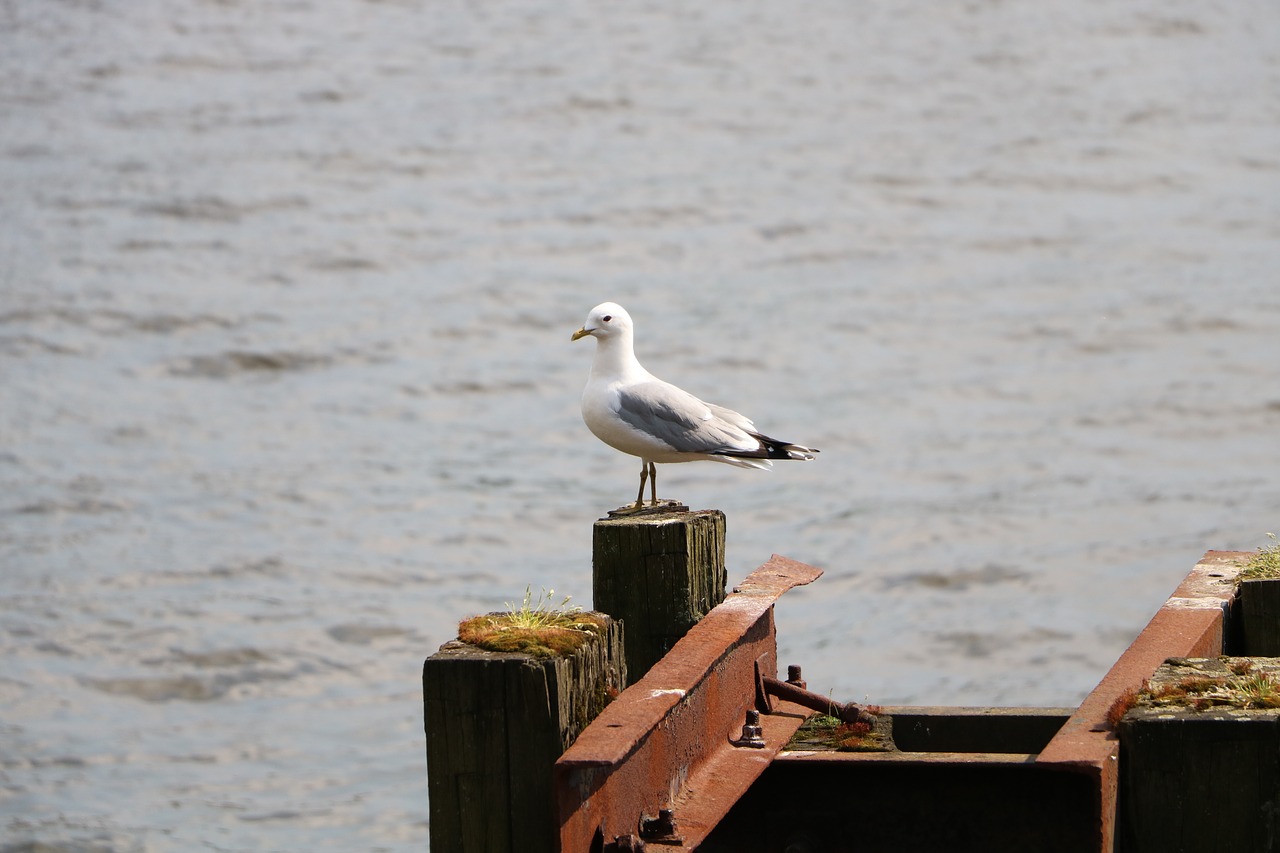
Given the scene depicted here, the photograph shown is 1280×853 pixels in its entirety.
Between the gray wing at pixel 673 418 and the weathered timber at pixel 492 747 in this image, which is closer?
the weathered timber at pixel 492 747

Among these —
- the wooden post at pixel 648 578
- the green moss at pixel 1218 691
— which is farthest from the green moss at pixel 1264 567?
the wooden post at pixel 648 578

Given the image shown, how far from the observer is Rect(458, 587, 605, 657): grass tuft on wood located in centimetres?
376

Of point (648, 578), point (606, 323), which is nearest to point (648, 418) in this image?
point (606, 323)

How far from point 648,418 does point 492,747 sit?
9.46ft

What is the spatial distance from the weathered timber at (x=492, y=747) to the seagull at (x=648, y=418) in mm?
2594

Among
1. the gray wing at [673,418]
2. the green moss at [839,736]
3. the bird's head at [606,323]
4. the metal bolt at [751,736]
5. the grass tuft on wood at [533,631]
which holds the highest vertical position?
the bird's head at [606,323]

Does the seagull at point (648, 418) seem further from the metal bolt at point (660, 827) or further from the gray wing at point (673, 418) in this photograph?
the metal bolt at point (660, 827)

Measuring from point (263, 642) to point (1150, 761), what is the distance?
11.7 m

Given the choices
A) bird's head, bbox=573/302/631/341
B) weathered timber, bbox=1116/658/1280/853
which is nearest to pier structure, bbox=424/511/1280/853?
weathered timber, bbox=1116/658/1280/853

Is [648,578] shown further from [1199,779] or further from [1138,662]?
[1199,779]

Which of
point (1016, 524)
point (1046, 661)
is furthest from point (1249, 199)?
point (1046, 661)

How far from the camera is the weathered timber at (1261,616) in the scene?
5.00 meters

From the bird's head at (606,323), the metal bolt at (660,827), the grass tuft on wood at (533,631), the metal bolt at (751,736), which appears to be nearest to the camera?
the grass tuft on wood at (533,631)

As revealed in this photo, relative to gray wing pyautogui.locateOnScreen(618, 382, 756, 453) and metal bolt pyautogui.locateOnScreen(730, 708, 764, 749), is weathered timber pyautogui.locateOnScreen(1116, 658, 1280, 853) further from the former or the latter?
gray wing pyautogui.locateOnScreen(618, 382, 756, 453)
